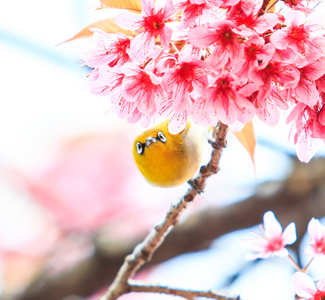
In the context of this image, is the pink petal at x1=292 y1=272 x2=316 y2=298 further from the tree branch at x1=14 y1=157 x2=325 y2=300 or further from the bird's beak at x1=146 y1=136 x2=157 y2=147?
the tree branch at x1=14 y1=157 x2=325 y2=300

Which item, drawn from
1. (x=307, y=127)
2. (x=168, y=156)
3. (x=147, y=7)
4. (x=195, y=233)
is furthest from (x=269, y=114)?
(x=195, y=233)

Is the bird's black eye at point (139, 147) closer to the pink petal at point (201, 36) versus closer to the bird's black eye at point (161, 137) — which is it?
the bird's black eye at point (161, 137)

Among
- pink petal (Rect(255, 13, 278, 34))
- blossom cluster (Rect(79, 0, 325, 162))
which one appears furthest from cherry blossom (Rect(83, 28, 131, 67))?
pink petal (Rect(255, 13, 278, 34))

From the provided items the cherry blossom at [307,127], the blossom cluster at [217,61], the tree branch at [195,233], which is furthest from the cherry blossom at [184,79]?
the tree branch at [195,233]

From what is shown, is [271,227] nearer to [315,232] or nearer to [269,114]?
[315,232]

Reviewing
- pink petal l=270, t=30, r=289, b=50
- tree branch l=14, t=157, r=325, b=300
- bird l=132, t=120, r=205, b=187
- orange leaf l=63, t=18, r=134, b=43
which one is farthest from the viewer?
tree branch l=14, t=157, r=325, b=300

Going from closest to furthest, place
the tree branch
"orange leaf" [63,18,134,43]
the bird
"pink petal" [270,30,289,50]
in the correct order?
1. "pink petal" [270,30,289,50]
2. "orange leaf" [63,18,134,43]
3. the bird
4. the tree branch

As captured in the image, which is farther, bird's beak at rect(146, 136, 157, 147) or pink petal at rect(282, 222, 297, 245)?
bird's beak at rect(146, 136, 157, 147)
